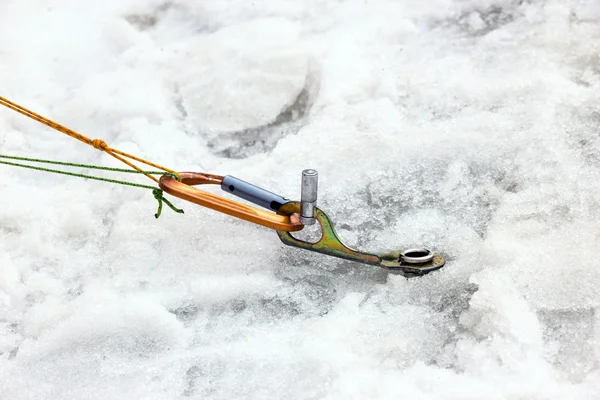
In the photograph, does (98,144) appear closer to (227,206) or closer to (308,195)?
(227,206)

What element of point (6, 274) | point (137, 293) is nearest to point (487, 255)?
point (137, 293)

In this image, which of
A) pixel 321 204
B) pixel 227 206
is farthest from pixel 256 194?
pixel 321 204

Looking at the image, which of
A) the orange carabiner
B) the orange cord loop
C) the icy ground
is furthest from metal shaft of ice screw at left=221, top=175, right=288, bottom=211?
the orange cord loop

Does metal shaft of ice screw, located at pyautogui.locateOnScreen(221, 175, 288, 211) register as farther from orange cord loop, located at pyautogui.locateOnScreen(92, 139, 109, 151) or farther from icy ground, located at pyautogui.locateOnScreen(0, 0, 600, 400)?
orange cord loop, located at pyautogui.locateOnScreen(92, 139, 109, 151)

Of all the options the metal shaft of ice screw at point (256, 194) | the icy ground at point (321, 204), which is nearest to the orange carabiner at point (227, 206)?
the metal shaft of ice screw at point (256, 194)

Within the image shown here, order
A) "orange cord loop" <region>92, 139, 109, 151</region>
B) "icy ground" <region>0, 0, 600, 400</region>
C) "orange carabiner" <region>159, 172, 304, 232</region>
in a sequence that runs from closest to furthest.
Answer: "icy ground" <region>0, 0, 600, 400</region> < "orange carabiner" <region>159, 172, 304, 232</region> < "orange cord loop" <region>92, 139, 109, 151</region>

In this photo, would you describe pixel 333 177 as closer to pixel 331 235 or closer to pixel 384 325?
pixel 331 235

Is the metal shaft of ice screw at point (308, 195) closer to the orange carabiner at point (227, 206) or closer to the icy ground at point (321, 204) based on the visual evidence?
the orange carabiner at point (227, 206)

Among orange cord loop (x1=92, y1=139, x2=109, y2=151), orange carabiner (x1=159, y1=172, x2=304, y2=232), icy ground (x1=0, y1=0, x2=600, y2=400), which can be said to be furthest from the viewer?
orange cord loop (x1=92, y1=139, x2=109, y2=151)
